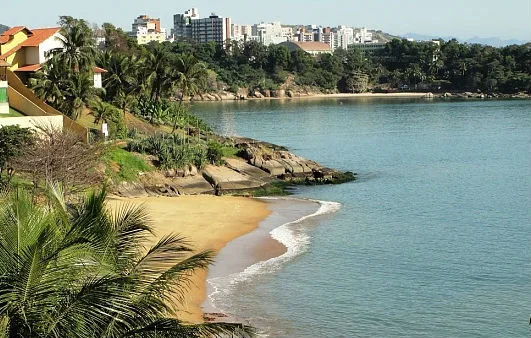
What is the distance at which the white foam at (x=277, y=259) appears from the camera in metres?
28.3

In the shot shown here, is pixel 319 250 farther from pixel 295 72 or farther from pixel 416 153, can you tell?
pixel 295 72

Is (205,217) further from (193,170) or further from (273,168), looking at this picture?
(273,168)

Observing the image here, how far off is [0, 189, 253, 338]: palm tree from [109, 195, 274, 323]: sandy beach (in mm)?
16750

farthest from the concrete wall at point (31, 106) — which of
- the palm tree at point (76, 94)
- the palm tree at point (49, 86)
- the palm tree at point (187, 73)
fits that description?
the palm tree at point (187, 73)

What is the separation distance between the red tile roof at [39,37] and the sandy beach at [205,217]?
2339cm

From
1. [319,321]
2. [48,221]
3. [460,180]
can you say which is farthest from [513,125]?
[48,221]

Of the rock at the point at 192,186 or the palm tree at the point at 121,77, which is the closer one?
the rock at the point at 192,186

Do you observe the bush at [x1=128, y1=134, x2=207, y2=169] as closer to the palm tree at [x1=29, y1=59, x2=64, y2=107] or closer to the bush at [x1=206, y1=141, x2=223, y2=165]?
the bush at [x1=206, y1=141, x2=223, y2=165]

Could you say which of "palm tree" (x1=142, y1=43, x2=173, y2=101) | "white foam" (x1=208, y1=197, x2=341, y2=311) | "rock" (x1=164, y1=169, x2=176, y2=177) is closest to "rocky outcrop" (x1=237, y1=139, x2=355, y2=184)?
"rock" (x1=164, y1=169, x2=176, y2=177)

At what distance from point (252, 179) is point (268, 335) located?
28.7 meters

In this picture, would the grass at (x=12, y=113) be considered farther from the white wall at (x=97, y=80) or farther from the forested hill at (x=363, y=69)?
the forested hill at (x=363, y=69)

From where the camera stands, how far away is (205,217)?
1580 inches

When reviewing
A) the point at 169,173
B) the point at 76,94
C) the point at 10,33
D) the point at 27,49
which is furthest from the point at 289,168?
the point at 10,33

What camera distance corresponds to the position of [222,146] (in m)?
57.8
